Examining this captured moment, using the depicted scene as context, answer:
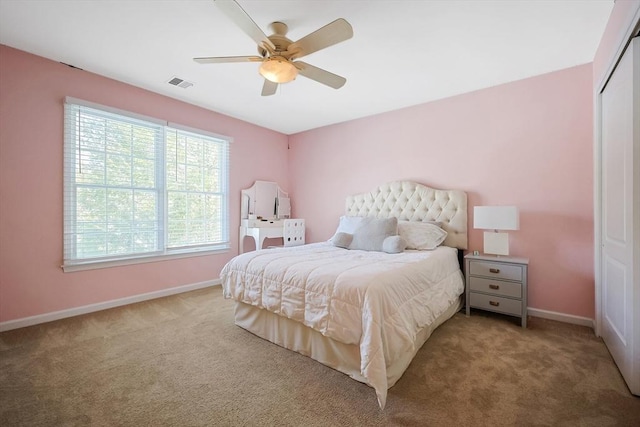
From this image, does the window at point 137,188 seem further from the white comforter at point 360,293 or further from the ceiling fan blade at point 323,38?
the ceiling fan blade at point 323,38

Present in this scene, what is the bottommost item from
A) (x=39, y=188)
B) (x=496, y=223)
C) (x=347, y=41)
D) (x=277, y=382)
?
(x=277, y=382)

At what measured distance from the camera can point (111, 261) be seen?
10.5ft

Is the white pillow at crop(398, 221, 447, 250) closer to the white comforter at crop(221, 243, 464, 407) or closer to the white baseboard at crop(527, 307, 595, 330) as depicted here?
the white comforter at crop(221, 243, 464, 407)

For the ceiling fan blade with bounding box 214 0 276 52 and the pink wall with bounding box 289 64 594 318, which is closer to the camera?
the ceiling fan blade with bounding box 214 0 276 52

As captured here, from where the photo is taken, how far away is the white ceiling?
205 centimetres

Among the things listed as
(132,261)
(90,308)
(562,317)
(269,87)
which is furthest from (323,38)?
(90,308)

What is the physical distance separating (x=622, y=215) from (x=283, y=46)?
9.03 ft

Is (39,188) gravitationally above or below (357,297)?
above

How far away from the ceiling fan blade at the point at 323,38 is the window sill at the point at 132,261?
9.91 feet

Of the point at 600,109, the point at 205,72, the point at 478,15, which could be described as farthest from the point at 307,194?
the point at 600,109

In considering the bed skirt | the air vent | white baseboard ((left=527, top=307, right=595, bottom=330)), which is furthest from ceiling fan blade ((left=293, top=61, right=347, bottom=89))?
white baseboard ((left=527, top=307, right=595, bottom=330))

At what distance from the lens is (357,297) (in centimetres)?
174

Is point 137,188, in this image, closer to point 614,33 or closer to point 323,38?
point 323,38

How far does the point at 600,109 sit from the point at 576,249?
4.43 feet
